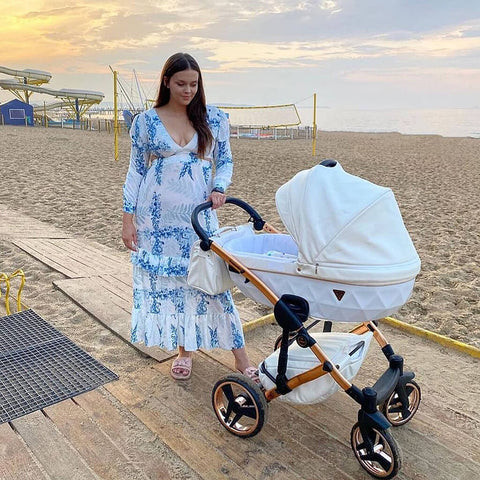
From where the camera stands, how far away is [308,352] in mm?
2375

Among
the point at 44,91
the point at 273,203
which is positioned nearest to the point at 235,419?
the point at 273,203

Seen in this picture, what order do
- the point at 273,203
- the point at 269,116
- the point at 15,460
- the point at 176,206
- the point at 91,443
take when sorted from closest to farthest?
the point at 15,460 < the point at 91,443 < the point at 176,206 < the point at 273,203 < the point at 269,116

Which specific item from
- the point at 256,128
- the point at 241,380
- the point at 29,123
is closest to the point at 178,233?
the point at 241,380

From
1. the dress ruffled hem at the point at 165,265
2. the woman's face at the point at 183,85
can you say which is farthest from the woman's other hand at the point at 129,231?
the woman's face at the point at 183,85

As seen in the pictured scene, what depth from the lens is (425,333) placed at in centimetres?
348

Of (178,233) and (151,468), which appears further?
(178,233)

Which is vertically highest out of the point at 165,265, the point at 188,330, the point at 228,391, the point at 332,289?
the point at 332,289

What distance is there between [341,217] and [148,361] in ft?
5.55

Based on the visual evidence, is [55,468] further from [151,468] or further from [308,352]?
[308,352]

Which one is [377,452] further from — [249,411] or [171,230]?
[171,230]

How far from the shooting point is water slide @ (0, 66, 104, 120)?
137 ft

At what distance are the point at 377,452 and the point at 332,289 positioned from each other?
2.39ft

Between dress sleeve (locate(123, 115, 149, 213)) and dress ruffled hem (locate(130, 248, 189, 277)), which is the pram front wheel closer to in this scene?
dress ruffled hem (locate(130, 248, 189, 277))

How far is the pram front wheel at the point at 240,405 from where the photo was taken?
2.34m
